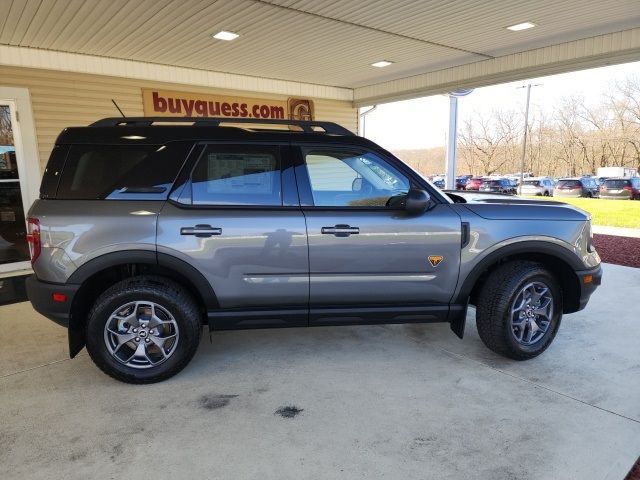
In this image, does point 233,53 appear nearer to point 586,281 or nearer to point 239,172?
point 239,172

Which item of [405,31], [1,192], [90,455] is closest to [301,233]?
[90,455]

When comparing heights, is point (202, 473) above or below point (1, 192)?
below

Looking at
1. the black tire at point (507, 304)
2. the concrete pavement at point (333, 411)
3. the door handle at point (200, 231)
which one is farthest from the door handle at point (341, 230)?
the black tire at point (507, 304)

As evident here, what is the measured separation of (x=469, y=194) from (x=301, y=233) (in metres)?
1.87

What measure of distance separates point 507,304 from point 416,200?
3.65 ft

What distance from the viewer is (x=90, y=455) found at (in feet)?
8.28

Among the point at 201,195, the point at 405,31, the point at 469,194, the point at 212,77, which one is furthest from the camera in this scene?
the point at 212,77

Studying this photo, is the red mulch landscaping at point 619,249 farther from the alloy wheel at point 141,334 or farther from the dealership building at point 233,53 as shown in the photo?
the alloy wheel at point 141,334

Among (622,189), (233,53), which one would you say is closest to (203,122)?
(233,53)

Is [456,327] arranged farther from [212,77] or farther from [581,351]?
[212,77]

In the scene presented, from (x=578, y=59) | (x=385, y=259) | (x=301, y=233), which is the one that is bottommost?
(x=385, y=259)

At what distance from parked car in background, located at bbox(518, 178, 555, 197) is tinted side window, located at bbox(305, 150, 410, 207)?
29.8 m

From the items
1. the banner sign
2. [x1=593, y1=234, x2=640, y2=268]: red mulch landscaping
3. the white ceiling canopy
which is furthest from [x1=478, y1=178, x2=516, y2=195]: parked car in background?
the white ceiling canopy

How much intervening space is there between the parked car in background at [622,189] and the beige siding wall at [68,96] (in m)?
25.8
